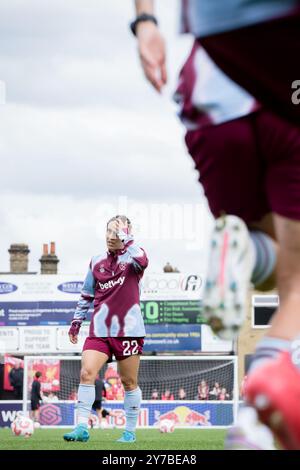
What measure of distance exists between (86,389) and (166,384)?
28.2m

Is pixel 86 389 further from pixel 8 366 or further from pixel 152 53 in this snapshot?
pixel 8 366

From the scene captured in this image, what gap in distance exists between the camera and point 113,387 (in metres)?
37.7

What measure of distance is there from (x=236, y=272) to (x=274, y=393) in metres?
0.39

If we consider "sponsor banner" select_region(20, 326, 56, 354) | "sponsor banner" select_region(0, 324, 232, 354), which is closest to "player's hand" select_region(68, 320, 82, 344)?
"sponsor banner" select_region(0, 324, 232, 354)

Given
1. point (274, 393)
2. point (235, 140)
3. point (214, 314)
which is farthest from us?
point (235, 140)

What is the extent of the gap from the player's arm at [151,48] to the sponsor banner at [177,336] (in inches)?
1812

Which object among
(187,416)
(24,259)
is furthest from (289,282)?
(24,259)

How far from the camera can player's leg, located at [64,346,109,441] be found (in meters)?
9.43

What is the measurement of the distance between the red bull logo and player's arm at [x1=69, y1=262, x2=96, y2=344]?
Answer: 20.3 metres

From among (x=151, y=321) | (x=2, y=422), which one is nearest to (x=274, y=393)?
(x=2, y=422)

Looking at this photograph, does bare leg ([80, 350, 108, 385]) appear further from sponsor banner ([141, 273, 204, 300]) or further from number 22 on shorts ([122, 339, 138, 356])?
sponsor banner ([141, 273, 204, 300])

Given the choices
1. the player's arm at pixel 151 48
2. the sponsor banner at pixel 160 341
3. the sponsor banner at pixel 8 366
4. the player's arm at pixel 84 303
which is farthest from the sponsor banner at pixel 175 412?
the player's arm at pixel 151 48

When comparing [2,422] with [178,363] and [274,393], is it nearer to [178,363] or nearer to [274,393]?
[178,363]

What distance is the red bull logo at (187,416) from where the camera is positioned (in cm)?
3048
